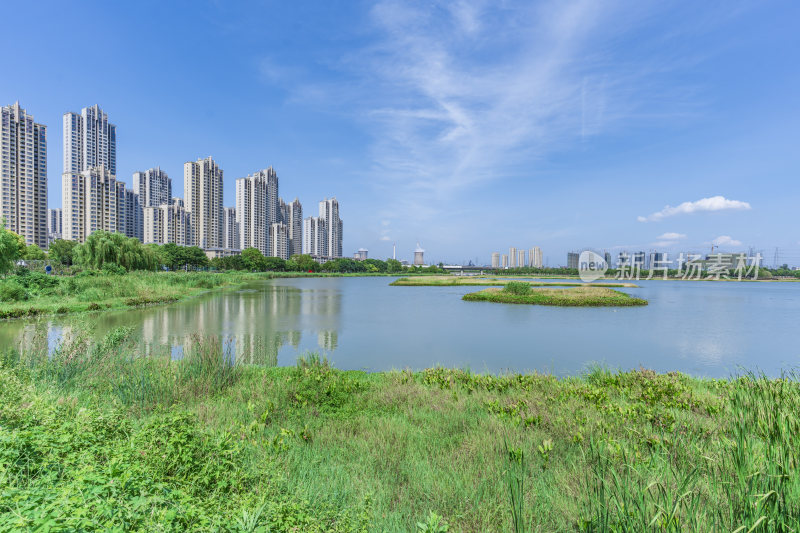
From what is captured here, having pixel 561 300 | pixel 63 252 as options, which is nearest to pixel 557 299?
pixel 561 300

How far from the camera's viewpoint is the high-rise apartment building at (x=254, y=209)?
10644 centimetres

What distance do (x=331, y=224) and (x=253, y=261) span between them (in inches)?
2730

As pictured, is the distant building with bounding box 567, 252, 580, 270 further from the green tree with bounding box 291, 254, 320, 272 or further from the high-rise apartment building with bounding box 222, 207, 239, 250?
the high-rise apartment building with bounding box 222, 207, 239, 250

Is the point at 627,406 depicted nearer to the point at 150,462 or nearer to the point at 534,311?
the point at 150,462

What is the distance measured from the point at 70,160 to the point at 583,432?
122 meters

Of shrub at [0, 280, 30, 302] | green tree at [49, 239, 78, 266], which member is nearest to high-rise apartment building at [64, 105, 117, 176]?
green tree at [49, 239, 78, 266]

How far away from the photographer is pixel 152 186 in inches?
4218

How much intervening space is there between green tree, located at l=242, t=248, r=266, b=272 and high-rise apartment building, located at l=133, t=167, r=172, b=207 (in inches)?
2010

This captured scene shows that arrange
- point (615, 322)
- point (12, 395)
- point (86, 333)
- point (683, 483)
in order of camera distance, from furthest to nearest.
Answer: point (615, 322) → point (86, 333) → point (12, 395) → point (683, 483)

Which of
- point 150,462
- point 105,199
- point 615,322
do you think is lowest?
point 615,322

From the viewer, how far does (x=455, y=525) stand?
2.43 meters

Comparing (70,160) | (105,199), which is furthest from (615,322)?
(70,160)

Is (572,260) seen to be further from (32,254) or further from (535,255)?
(32,254)

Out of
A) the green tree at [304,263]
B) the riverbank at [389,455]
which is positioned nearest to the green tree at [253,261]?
the green tree at [304,263]
